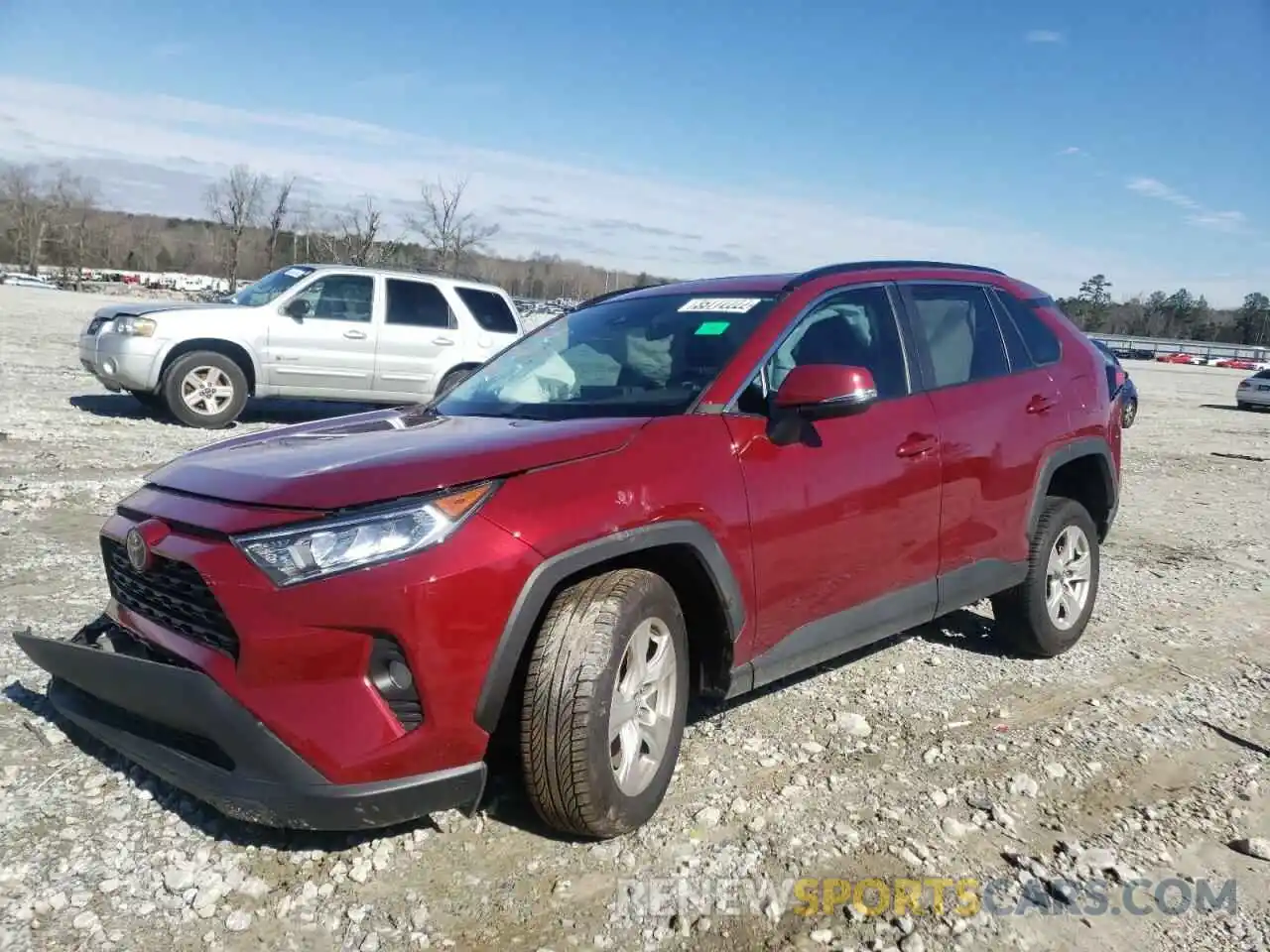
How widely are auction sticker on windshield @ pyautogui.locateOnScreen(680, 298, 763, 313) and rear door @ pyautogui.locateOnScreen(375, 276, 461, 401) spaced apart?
26.8ft

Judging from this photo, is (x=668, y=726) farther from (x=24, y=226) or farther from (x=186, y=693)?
(x=24, y=226)

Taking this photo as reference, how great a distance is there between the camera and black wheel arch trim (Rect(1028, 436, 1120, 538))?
4.62 metres

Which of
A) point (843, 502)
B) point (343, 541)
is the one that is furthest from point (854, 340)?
point (343, 541)

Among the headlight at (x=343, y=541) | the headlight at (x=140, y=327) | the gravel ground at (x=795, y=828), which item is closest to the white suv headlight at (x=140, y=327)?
the headlight at (x=140, y=327)

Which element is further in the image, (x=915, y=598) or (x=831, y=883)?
(x=915, y=598)

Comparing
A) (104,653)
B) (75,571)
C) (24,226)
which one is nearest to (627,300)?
(104,653)

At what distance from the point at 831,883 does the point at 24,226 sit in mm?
115029

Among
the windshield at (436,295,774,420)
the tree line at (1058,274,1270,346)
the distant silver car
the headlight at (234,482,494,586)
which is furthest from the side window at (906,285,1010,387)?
the tree line at (1058,274,1270,346)

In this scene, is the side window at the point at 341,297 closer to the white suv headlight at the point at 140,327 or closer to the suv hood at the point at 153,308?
the suv hood at the point at 153,308

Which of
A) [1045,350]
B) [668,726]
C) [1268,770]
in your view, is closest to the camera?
[668,726]

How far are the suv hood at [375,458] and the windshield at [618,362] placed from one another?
230mm

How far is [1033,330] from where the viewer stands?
16.2 ft

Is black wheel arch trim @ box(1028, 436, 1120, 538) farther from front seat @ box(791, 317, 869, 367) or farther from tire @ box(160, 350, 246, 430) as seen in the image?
tire @ box(160, 350, 246, 430)

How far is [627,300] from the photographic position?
4402 millimetres
